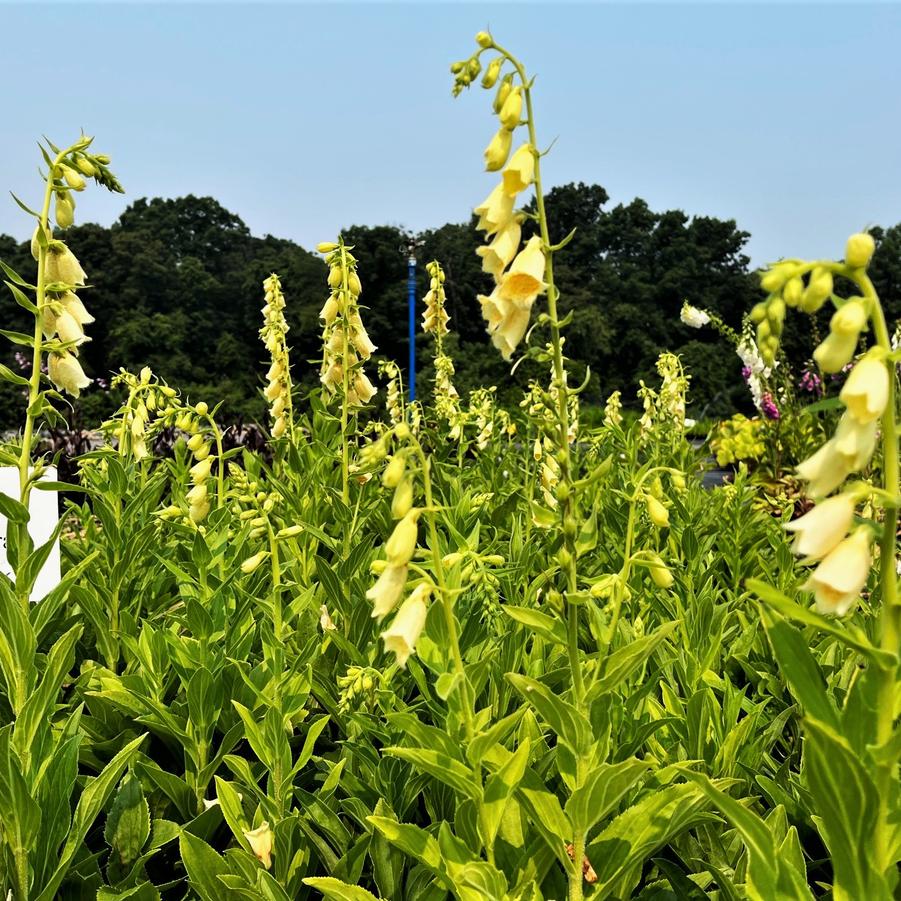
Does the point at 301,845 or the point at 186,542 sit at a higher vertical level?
the point at 186,542

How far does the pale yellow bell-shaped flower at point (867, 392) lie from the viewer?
0.93m

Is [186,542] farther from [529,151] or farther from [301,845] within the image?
[529,151]

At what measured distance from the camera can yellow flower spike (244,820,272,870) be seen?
1.90 m

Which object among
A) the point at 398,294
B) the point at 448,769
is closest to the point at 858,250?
the point at 448,769

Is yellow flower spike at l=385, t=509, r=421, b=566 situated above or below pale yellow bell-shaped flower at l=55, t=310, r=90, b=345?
below

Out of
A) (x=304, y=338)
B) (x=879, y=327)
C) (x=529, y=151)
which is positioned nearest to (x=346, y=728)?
(x=529, y=151)

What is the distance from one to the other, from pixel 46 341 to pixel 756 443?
382 inches

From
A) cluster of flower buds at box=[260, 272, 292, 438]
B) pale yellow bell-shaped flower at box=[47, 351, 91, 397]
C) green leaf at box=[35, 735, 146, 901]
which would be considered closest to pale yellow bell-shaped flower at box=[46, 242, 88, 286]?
pale yellow bell-shaped flower at box=[47, 351, 91, 397]

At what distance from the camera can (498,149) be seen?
1.42 meters

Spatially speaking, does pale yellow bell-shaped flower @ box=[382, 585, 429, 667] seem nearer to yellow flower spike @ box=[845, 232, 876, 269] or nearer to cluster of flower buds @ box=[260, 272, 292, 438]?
yellow flower spike @ box=[845, 232, 876, 269]

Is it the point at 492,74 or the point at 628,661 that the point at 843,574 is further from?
the point at 492,74

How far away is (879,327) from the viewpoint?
0.98m

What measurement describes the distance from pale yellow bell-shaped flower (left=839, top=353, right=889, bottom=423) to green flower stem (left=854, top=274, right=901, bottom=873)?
17mm

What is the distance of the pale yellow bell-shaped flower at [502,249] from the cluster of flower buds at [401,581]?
1.25ft
